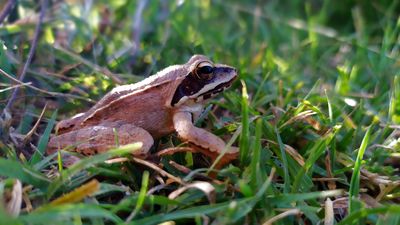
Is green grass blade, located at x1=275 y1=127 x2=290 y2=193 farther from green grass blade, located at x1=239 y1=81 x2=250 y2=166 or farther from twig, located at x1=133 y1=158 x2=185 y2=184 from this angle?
twig, located at x1=133 y1=158 x2=185 y2=184

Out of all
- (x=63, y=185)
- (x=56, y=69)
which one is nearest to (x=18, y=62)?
(x=56, y=69)

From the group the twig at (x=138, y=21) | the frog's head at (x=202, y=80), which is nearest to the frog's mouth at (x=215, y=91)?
the frog's head at (x=202, y=80)

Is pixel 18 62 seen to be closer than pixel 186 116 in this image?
No

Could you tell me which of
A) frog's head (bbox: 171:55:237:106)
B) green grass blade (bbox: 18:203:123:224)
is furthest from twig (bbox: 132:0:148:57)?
green grass blade (bbox: 18:203:123:224)

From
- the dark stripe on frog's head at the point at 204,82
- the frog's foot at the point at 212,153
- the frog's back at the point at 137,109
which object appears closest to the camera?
the frog's foot at the point at 212,153

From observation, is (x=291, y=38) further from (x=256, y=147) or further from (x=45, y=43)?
(x=256, y=147)

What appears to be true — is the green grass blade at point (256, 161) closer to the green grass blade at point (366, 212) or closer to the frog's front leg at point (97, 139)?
the green grass blade at point (366, 212)

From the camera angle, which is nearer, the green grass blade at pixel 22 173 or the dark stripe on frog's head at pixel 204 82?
the green grass blade at pixel 22 173
